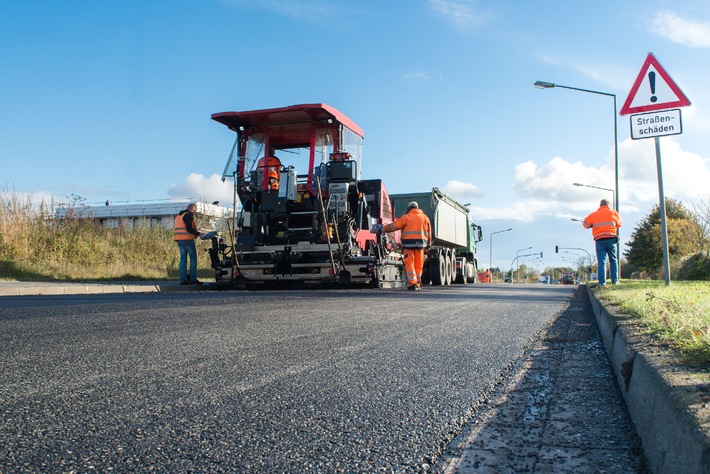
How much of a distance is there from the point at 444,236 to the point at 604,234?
7.87 meters

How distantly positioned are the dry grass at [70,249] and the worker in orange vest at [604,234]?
11.1m

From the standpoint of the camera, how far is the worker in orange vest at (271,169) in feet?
39.6

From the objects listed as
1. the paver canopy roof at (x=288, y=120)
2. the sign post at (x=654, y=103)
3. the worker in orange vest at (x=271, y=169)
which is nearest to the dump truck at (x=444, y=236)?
the paver canopy roof at (x=288, y=120)

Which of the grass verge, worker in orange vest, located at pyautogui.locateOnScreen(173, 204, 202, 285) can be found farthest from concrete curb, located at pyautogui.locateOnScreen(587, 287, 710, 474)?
worker in orange vest, located at pyautogui.locateOnScreen(173, 204, 202, 285)

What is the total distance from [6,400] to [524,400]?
7.18ft

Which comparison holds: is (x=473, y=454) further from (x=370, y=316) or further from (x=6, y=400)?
(x=370, y=316)

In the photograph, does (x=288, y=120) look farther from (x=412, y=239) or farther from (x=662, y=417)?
(x=662, y=417)

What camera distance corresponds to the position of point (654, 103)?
729cm

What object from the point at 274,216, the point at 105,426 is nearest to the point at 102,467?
the point at 105,426

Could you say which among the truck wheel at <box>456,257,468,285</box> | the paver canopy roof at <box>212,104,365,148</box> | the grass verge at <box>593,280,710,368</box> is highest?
the paver canopy roof at <box>212,104,365,148</box>

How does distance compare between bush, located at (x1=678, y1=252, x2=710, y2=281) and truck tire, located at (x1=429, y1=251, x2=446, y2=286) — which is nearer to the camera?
truck tire, located at (x1=429, y1=251, x2=446, y2=286)

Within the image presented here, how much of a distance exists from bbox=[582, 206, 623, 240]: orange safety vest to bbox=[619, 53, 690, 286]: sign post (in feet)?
12.9

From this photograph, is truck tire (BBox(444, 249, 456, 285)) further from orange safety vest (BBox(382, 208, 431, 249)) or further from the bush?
the bush

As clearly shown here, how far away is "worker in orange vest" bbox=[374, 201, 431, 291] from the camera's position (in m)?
12.2
